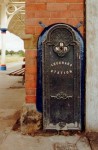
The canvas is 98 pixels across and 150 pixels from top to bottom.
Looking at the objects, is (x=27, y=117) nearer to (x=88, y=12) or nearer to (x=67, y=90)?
(x=67, y=90)

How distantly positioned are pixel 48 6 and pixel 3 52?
47.3 feet

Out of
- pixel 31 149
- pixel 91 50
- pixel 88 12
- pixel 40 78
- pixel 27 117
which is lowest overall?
pixel 31 149

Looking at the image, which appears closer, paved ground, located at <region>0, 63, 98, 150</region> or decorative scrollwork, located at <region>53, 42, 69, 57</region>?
paved ground, located at <region>0, 63, 98, 150</region>

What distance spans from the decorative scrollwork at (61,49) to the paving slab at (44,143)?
1112 millimetres

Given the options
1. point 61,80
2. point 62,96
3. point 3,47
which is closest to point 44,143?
point 62,96

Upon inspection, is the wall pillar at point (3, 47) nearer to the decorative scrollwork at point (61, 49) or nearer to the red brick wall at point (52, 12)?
the red brick wall at point (52, 12)

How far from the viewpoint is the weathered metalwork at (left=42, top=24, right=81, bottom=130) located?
3.90 metres

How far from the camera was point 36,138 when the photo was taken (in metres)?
3.80

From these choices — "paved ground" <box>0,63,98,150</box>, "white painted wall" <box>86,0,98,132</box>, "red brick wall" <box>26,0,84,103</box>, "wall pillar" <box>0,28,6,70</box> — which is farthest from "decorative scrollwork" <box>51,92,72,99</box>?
"wall pillar" <box>0,28,6,70</box>

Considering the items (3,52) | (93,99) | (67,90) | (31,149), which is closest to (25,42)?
(67,90)

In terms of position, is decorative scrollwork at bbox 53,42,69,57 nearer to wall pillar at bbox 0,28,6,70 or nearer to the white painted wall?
the white painted wall

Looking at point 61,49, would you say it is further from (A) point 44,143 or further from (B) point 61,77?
(A) point 44,143

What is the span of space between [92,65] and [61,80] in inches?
18.5

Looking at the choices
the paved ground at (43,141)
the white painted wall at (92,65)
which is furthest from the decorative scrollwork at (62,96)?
the paved ground at (43,141)
